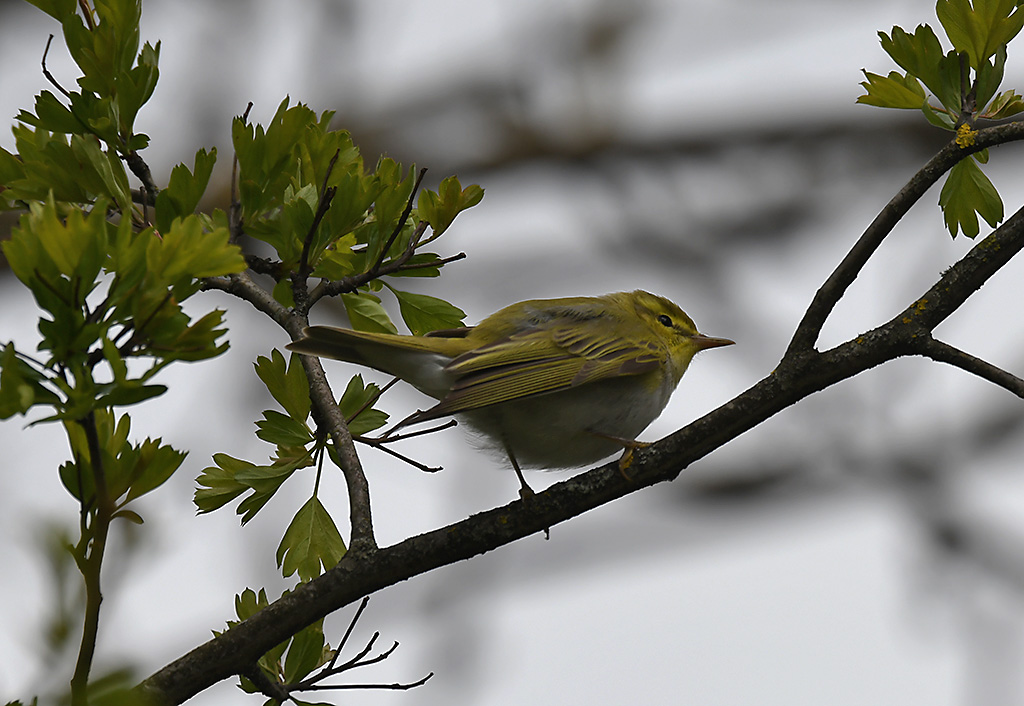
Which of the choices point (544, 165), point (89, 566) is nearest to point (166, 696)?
point (89, 566)

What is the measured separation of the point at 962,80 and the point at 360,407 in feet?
4.97

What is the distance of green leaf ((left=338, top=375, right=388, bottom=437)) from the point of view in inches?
94.0

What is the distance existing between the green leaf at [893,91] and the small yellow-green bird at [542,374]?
140 cm

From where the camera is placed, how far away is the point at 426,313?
2.65 meters

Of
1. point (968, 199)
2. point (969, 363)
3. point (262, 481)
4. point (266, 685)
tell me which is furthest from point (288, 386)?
point (968, 199)

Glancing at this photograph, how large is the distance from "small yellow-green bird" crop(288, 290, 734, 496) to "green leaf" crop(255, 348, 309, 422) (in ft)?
1.76

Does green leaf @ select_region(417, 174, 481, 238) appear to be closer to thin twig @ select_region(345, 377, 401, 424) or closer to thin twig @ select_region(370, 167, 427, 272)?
thin twig @ select_region(370, 167, 427, 272)

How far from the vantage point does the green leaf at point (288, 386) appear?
2.29m

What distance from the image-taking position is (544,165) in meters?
7.35

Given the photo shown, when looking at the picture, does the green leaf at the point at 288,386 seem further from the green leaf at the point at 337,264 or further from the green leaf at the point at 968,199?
the green leaf at the point at 968,199

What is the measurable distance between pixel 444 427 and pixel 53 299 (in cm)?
141

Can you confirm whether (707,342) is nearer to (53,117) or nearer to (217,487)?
(217,487)

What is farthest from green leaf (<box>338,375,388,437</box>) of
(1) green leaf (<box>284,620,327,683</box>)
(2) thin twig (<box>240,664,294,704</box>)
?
(2) thin twig (<box>240,664,294,704</box>)

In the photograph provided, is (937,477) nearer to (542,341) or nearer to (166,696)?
(542,341)
